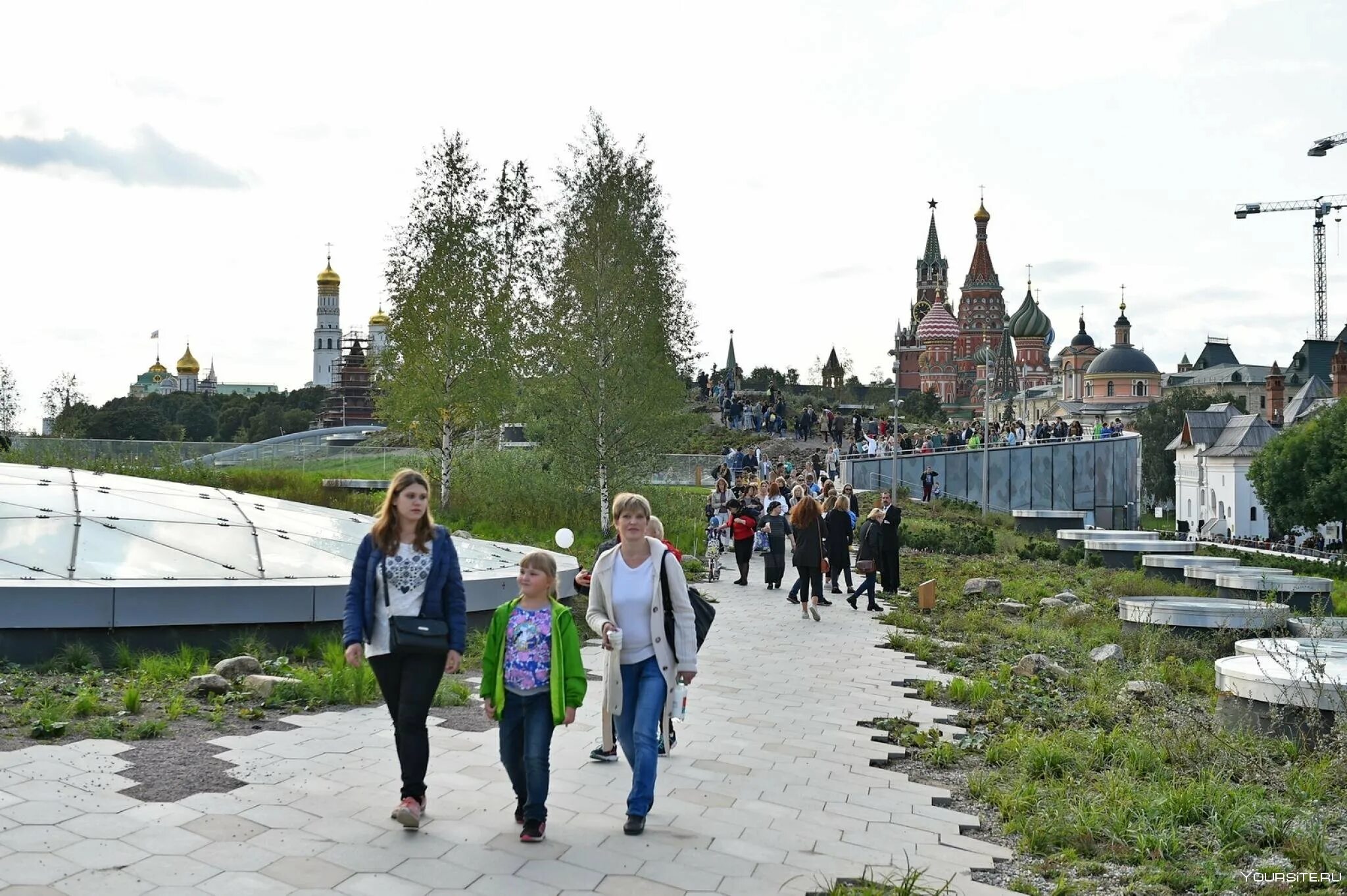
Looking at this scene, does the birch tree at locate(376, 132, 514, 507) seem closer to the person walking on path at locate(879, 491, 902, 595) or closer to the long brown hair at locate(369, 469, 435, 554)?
the person walking on path at locate(879, 491, 902, 595)

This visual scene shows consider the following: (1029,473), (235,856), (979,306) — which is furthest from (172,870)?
(979,306)

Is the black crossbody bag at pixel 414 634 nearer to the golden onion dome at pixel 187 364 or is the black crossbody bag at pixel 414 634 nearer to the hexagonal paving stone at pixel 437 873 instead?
the hexagonal paving stone at pixel 437 873

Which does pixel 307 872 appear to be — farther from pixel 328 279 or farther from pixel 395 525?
pixel 328 279

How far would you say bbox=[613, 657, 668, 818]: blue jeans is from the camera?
5.87 m

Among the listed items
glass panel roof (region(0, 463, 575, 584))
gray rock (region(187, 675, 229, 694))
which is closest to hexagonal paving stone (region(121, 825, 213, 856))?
gray rock (region(187, 675, 229, 694))

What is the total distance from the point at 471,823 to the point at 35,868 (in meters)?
1.89

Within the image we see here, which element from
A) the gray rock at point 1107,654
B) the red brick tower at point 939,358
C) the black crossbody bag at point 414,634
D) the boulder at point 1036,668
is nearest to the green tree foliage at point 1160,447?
the red brick tower at point 939,358

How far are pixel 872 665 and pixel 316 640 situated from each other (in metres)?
5.25

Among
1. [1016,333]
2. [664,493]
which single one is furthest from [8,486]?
[1016,333]

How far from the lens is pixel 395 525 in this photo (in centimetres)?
568

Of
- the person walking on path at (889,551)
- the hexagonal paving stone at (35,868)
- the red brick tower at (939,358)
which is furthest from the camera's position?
the red brick tower at (939,358)

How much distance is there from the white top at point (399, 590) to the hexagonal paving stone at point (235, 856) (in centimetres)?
98

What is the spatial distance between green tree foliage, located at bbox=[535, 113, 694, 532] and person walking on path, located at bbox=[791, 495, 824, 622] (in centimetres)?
850

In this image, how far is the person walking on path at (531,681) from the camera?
5598mm
